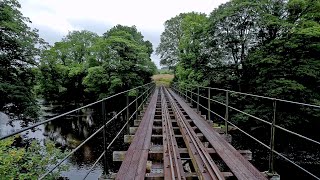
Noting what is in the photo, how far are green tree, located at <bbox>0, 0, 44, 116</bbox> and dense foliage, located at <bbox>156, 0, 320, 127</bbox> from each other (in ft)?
40.6

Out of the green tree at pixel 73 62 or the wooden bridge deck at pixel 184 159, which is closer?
the wooden bridge deck at pixel 184 159

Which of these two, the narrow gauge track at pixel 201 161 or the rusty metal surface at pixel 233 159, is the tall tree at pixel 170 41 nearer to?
the rusty metal surface at pixel 233 159

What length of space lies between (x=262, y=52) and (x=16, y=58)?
15.5 metres

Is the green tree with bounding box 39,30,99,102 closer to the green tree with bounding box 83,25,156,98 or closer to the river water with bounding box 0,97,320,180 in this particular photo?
the green tree with bounding box 83,25,156,98

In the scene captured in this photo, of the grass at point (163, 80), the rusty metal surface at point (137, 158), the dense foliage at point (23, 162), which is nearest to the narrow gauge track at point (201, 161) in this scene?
the rusty metal surface at point (137, 158)

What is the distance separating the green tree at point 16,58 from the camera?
510 inches

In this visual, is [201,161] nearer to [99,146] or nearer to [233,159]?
[233,159]

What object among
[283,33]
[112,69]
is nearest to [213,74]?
[283,33]

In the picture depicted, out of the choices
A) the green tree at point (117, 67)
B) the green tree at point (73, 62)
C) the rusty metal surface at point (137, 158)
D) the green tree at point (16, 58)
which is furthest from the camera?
the green tree at point (73, 62)

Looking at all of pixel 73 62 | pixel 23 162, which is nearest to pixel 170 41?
pixel 73 62

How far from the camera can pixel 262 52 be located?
1742 cm

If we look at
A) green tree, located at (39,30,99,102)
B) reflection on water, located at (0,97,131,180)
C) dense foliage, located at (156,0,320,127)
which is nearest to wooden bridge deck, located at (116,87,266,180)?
reflection on water, located at (0,97,131,180)

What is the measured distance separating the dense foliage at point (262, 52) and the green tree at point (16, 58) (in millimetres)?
12389

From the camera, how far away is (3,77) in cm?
1347
